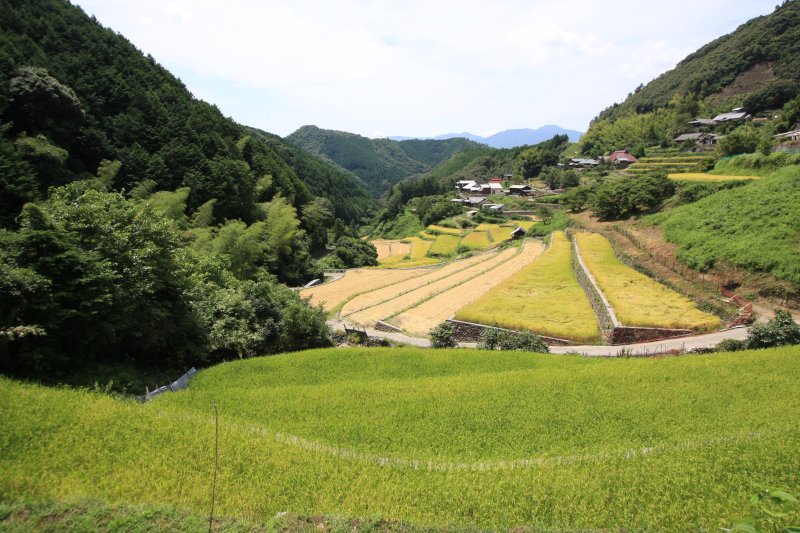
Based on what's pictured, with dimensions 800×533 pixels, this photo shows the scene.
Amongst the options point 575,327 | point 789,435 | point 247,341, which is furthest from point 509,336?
point 247,341

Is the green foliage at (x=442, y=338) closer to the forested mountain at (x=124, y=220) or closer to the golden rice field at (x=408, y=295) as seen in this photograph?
the forested mountain at (x=124, y=220)

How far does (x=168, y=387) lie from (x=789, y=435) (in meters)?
15.4

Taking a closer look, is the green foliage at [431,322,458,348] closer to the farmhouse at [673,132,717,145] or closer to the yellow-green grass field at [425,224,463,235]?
the yellow-green grass field at [425,224,463,235]

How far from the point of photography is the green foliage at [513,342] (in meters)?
17.0

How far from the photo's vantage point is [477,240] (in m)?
54.4

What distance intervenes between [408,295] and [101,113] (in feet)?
104

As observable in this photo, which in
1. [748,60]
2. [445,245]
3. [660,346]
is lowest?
[660,346]

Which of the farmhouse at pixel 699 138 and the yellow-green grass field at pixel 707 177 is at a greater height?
the farmhouse at pixel 699 138

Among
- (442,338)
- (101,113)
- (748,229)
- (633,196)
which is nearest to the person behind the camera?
(442,338)

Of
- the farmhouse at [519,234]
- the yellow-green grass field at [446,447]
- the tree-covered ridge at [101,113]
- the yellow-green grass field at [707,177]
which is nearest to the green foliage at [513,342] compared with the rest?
the yellow-green grass field at [446,447]

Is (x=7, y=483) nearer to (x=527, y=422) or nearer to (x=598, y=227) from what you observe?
(x=527, y=422)

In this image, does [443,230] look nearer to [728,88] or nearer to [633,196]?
[633,196]

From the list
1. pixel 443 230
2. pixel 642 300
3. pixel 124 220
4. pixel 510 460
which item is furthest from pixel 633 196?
pixel 124 220

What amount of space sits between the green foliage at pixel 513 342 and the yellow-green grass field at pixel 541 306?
6.15 ft
